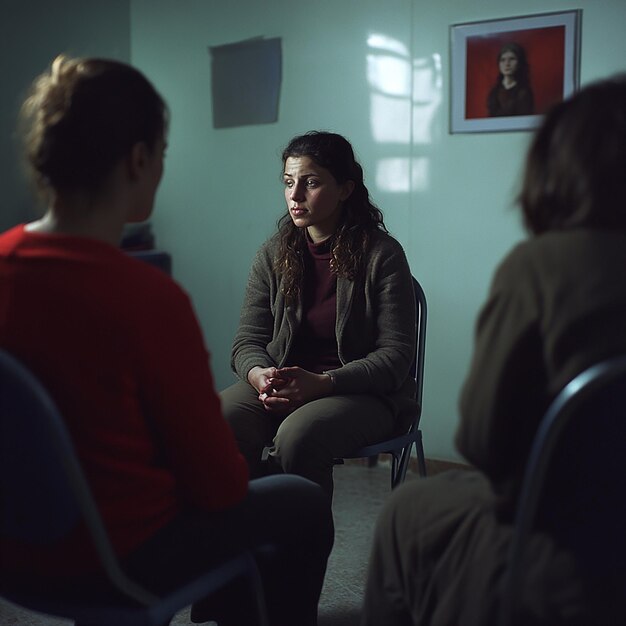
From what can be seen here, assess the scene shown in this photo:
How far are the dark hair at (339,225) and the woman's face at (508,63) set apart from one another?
856 millimetres

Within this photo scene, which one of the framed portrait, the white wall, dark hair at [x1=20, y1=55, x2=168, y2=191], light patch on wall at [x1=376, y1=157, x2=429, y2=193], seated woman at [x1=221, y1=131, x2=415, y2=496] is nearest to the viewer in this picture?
dark hair at [x1=20, y1=55, x2=168, y2=191]

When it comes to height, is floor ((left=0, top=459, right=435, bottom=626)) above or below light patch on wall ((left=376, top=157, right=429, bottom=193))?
below

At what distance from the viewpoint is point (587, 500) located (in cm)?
109

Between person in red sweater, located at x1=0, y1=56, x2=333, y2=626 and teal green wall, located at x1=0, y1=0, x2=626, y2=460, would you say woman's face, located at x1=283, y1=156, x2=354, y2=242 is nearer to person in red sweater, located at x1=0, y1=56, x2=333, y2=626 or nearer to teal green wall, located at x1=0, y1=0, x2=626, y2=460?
teal green wall, located at x1=0, y1=0, x2=626, y2=460

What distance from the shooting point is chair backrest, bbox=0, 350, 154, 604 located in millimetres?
1061

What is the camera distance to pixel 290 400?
80.0 inches

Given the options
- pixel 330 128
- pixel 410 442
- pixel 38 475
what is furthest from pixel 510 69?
pixel 38 475

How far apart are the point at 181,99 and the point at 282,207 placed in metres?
0.64

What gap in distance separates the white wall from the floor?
0.89 feet

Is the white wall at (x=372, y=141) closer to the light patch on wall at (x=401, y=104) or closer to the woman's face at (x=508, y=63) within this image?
the light patch on wall at (x=401, y=104)

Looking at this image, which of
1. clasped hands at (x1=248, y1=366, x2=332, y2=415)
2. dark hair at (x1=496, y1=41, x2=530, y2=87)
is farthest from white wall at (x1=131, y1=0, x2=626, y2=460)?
clasped hands at (x1=248, y1=366, x2=332, y2=415)

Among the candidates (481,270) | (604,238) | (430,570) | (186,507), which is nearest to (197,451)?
(186,507)

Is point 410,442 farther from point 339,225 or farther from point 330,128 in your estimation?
point 330,128

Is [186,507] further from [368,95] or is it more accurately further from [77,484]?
[368,95]
